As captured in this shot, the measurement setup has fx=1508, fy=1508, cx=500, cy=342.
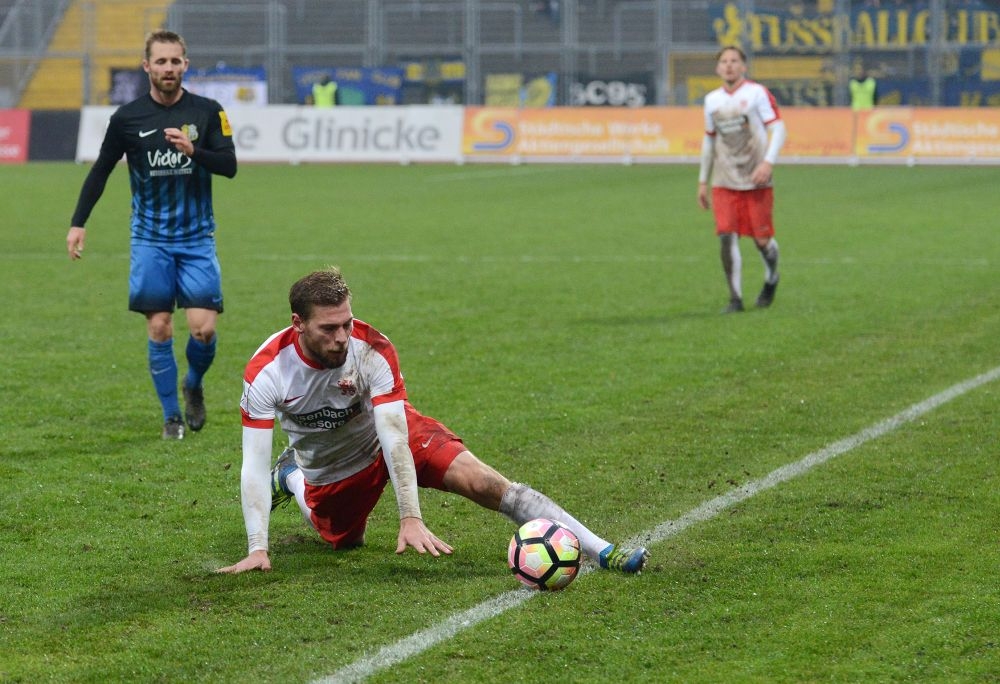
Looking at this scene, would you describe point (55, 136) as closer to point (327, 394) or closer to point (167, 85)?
point (167, 85)

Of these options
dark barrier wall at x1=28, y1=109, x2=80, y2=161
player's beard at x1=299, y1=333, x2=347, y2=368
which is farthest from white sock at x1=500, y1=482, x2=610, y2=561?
dark barrier wall at x1=28, y1=109, x2=80, y2=161

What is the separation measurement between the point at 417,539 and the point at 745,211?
796 centimetres

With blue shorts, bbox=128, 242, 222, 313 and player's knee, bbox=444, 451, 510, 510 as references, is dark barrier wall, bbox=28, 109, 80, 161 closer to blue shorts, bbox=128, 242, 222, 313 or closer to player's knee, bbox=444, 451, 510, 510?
blue shorts, bbox=128, 242, 222, 313

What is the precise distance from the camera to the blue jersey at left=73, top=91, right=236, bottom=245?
7.77m

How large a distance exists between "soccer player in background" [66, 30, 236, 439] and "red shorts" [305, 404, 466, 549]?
2.36 m

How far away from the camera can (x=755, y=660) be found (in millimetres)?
4375

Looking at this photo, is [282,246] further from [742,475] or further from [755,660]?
[755,660]

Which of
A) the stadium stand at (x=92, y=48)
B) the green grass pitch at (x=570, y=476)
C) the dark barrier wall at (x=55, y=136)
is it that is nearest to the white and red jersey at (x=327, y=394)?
the green grass pitch at (x=570, y=476)

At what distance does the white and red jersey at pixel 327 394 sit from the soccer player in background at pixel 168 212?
8.26 feet

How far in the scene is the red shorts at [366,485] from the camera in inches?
214

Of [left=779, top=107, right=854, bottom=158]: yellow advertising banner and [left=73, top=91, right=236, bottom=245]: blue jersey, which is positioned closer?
[left=73, top=91, right=236, bottom=245]: blue jersey

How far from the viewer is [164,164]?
781 centimetres

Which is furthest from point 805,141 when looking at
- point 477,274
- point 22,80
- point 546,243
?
point 22,80

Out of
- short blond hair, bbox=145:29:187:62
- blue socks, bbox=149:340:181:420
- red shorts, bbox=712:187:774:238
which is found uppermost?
short blond hair, bbox=145:29:187:62
